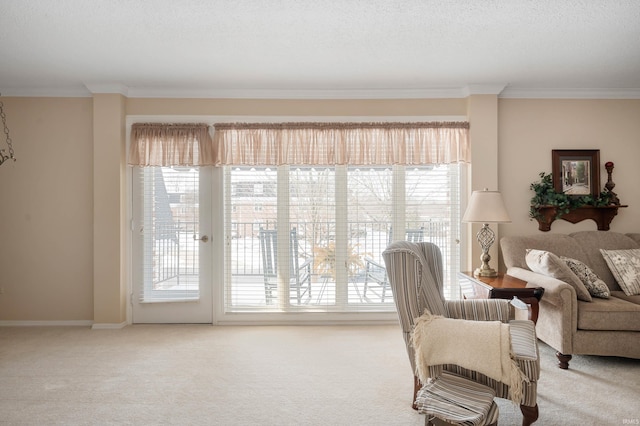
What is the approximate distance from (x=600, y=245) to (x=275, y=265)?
3.18 metres

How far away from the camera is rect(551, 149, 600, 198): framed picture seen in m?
4.48

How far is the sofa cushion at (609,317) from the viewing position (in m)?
3.22

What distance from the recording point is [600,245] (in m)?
4.18

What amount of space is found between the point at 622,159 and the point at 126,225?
518 cm

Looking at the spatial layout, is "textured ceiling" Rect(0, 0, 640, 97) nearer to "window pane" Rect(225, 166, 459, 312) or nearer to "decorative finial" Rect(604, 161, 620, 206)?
"decorative finial" Rect(604, 161, 620, 206)

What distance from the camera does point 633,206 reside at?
4504 mm

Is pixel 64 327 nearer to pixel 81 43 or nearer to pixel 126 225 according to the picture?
pixel 126 225

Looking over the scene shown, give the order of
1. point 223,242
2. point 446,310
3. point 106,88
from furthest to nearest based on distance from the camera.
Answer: point 223,242 < point 106,88 < point 446,310

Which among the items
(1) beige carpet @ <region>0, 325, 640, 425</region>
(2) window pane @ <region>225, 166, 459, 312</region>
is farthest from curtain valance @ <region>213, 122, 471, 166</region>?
(1) beige carpet @ <region>0, 325, 640, 425</region>

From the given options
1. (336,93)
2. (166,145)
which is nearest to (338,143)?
(336,93)

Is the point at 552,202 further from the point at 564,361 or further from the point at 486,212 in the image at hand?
the point at 564,361

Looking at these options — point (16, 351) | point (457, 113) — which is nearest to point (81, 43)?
point (16, 351)

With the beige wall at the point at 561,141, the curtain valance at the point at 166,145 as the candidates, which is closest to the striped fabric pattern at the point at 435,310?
the beige wall at the point at 561,141

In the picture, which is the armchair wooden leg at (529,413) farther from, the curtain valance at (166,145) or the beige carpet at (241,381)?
the curtain valance at (166,145)
